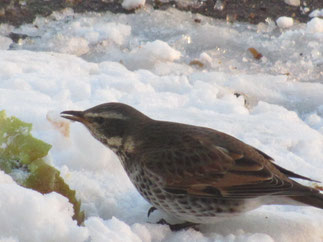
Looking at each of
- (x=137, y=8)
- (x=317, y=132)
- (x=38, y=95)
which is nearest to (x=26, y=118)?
(x=38, y=95)

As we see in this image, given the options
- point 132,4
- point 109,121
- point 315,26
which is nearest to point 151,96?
point 109,121

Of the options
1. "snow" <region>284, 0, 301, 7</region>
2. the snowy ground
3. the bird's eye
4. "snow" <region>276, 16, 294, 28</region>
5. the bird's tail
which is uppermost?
the bird's eye

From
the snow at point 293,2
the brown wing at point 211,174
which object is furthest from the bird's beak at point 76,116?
the snow at point 293,2

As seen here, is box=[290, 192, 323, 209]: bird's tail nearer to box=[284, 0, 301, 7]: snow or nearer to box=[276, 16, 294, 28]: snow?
box=[276, 16, 294, 28]: snow

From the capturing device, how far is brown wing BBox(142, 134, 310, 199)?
12.0ft

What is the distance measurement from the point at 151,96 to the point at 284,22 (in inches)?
109

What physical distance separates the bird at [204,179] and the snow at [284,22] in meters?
4.02

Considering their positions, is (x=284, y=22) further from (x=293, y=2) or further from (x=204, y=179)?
(x=204, y=179)

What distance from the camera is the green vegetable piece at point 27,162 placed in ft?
11.0

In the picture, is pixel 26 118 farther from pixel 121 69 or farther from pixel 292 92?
pixel 292 92

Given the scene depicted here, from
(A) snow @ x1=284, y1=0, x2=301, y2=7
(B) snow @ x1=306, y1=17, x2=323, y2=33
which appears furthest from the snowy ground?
(A) snow @ x1=284, y1=0, x2=301, y2=7

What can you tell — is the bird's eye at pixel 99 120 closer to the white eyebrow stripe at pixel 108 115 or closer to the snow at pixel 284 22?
the white eyebrow stripe at pixel 108 115

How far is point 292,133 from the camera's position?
5160 mm

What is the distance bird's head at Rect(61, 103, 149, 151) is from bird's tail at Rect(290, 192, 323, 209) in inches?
46.3
